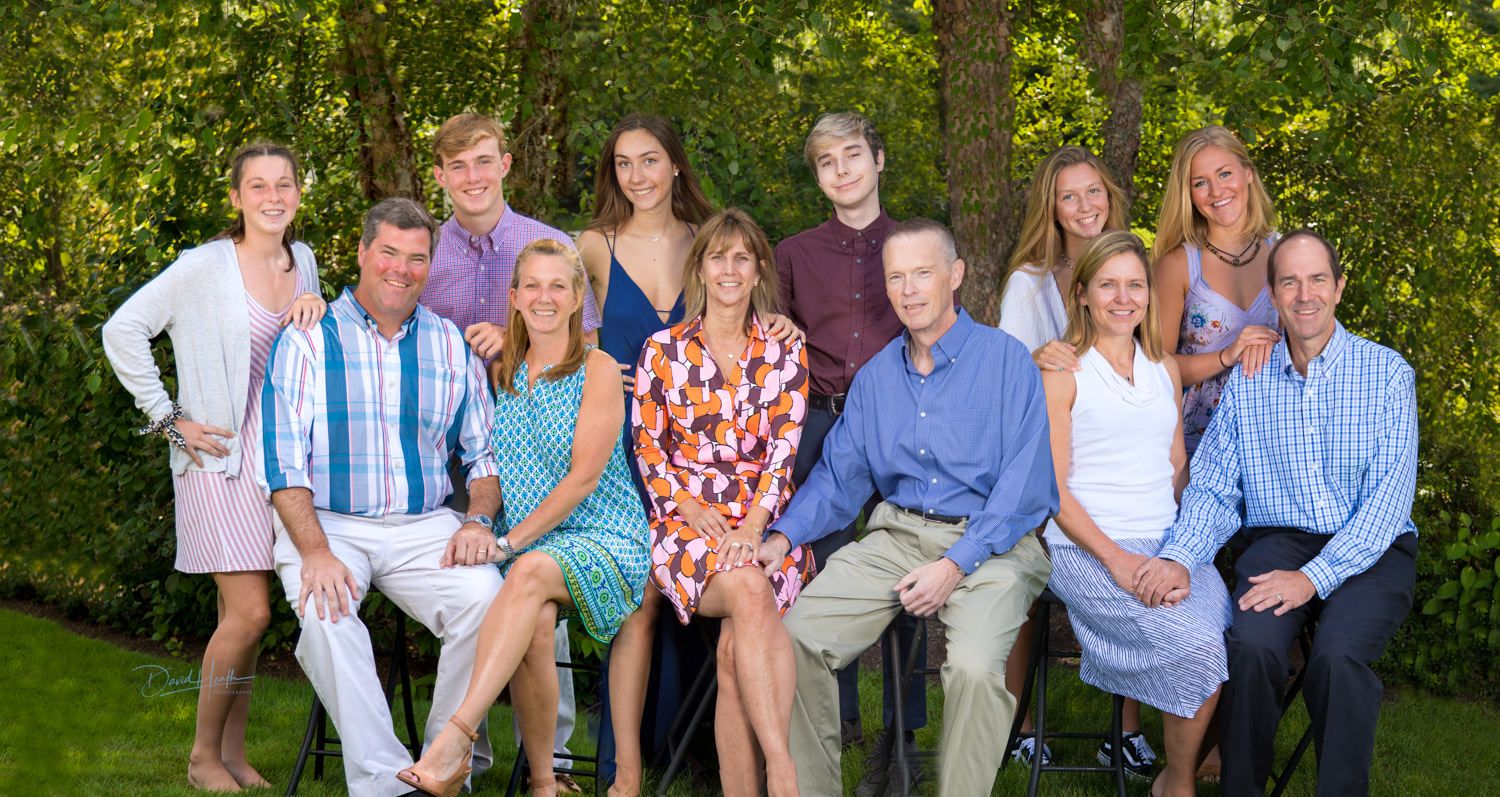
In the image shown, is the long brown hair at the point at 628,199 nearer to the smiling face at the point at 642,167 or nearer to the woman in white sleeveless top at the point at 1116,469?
the smiling face at the point at 642,167

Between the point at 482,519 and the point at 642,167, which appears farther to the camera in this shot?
the point at 642,167

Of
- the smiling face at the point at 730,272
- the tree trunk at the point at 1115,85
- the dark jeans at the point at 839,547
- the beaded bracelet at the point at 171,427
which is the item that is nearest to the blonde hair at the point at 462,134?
the smiling face at the point at 730,272

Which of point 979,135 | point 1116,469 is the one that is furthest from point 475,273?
point 979,135

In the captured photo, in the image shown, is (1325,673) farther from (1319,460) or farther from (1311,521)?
(1319,460)

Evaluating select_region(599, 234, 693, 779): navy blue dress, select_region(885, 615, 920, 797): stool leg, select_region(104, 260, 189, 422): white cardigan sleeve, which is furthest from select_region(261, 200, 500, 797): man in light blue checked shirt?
select_region(885, 615, 920, 797): stool leg

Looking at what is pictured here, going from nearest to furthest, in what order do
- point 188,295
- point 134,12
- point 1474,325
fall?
point 188,295 → point 134,12 → point 1474,325

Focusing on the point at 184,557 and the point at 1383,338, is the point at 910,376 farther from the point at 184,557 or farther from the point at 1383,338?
the point at 1383,338

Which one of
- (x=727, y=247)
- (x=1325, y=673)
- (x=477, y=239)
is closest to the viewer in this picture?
(x=1325, y=673)

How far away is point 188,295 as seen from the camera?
3.83 m

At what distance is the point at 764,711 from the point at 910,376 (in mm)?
999

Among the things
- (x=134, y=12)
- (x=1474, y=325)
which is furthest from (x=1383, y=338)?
(x=134, y=12)

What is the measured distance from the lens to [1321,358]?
3838 millimetres

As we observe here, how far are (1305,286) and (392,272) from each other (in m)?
2.49

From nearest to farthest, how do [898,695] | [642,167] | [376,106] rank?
[898,695] < [642,167] < [376,106]
